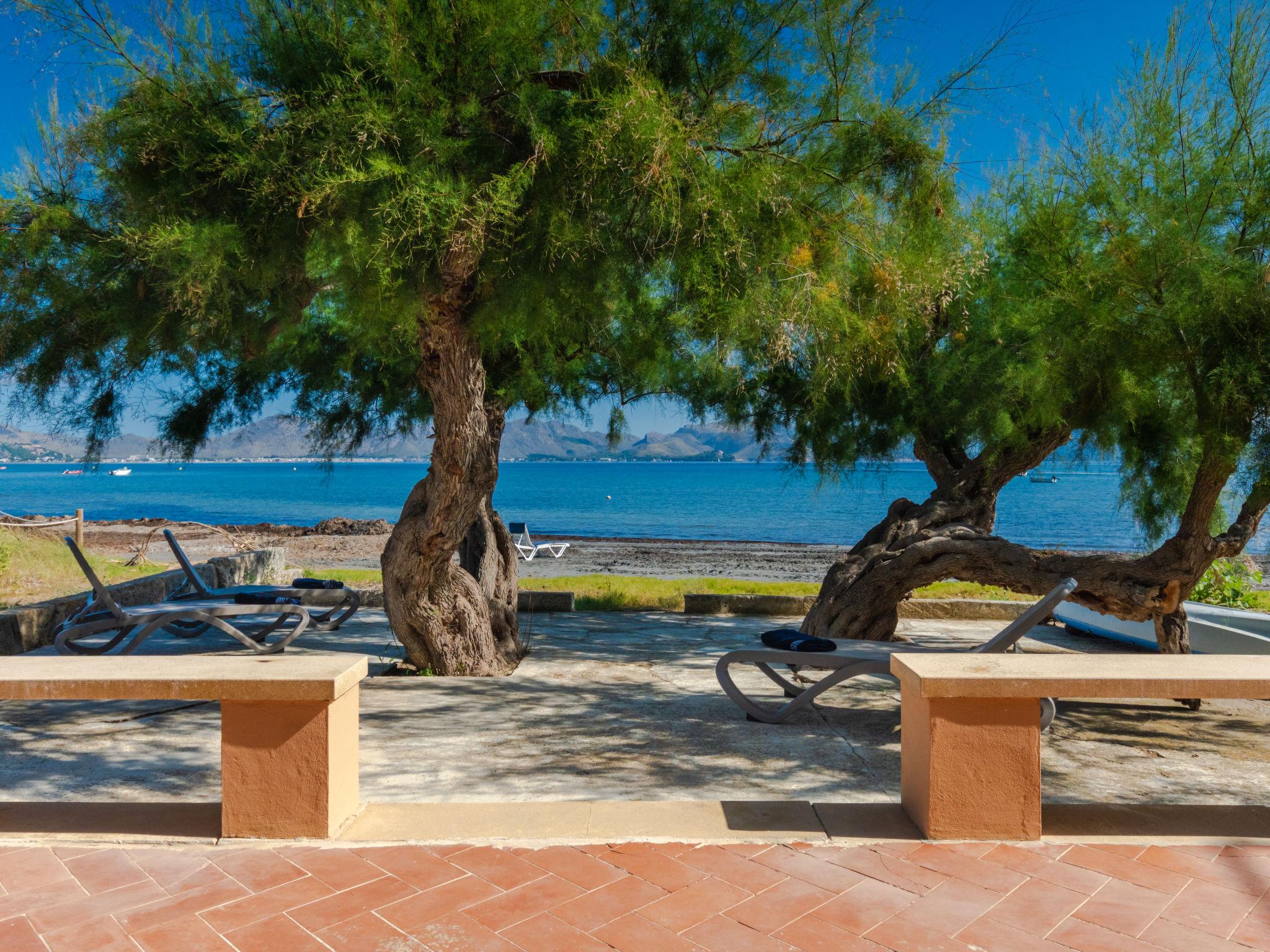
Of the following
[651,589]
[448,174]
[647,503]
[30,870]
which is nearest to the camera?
[30,870]

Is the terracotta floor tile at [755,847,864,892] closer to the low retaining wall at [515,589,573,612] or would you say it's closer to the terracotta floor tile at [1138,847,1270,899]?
the terracotta floor tile at [1138,847,1270,899]

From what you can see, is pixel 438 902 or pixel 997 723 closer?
Answer: pixel 438 902

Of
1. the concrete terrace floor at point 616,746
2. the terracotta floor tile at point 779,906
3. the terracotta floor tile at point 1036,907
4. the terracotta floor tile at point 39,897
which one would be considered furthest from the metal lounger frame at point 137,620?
the terracotta floor tile at point 1036,907

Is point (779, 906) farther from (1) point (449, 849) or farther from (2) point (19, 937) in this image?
(2) point (19, 937)

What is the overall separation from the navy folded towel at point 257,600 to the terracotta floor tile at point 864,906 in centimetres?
591

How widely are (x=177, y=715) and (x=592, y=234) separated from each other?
13.0 ft

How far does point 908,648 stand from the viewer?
5.75 metres

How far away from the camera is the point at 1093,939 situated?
258cm

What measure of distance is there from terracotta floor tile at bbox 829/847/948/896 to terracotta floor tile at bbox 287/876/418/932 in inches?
58.6

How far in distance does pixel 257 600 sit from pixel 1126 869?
22.3 ft

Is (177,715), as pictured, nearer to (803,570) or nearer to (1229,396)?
(1229,396)

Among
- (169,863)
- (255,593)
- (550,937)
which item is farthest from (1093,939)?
(255,593)

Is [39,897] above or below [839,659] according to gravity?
below

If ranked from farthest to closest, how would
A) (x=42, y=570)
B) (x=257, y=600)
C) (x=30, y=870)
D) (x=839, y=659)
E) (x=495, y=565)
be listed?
(x=42, y=570) → (x=495, y=565) → (x=257, y=600) → (x=839, y=659) → (x=30, y=870)
